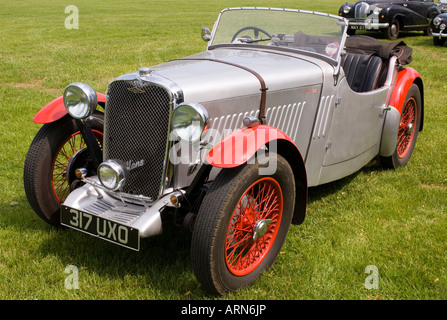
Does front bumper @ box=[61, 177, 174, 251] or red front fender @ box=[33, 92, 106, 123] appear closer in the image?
front bumper @ box=[61, 177, 174, 251]

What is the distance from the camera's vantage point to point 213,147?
278cm

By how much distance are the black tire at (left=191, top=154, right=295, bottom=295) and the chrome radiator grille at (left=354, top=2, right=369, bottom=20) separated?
1210 cm

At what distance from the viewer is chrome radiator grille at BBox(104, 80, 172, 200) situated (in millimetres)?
2916

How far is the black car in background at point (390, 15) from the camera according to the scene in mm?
13602

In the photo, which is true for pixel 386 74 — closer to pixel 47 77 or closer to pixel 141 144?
pixel 141 144

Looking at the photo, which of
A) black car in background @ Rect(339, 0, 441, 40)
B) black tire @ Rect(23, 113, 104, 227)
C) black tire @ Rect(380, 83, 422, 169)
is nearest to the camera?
black tire @ Rect(23, 113, 104, 227)

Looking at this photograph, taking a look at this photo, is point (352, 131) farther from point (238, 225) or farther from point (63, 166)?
point (63, 166)

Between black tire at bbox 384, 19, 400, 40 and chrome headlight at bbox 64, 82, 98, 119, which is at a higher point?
chrome headlight at bbox 64, 82, 98, 119

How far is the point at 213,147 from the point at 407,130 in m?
2.96

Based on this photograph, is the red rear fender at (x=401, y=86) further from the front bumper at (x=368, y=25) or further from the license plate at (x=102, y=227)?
the front bumper at (x=368, y=25)

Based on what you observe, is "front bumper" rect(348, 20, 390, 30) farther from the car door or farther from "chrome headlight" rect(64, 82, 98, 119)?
"chrome headlight" rect(64, 82, 98, 119)

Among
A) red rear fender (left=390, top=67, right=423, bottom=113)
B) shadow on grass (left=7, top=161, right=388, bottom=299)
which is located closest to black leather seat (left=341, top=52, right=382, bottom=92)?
red rear fender (left=390, top=67, right=423, bottom=113)

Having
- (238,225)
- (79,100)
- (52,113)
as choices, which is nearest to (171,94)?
(79,100)

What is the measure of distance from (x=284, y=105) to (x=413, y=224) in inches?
55.0
